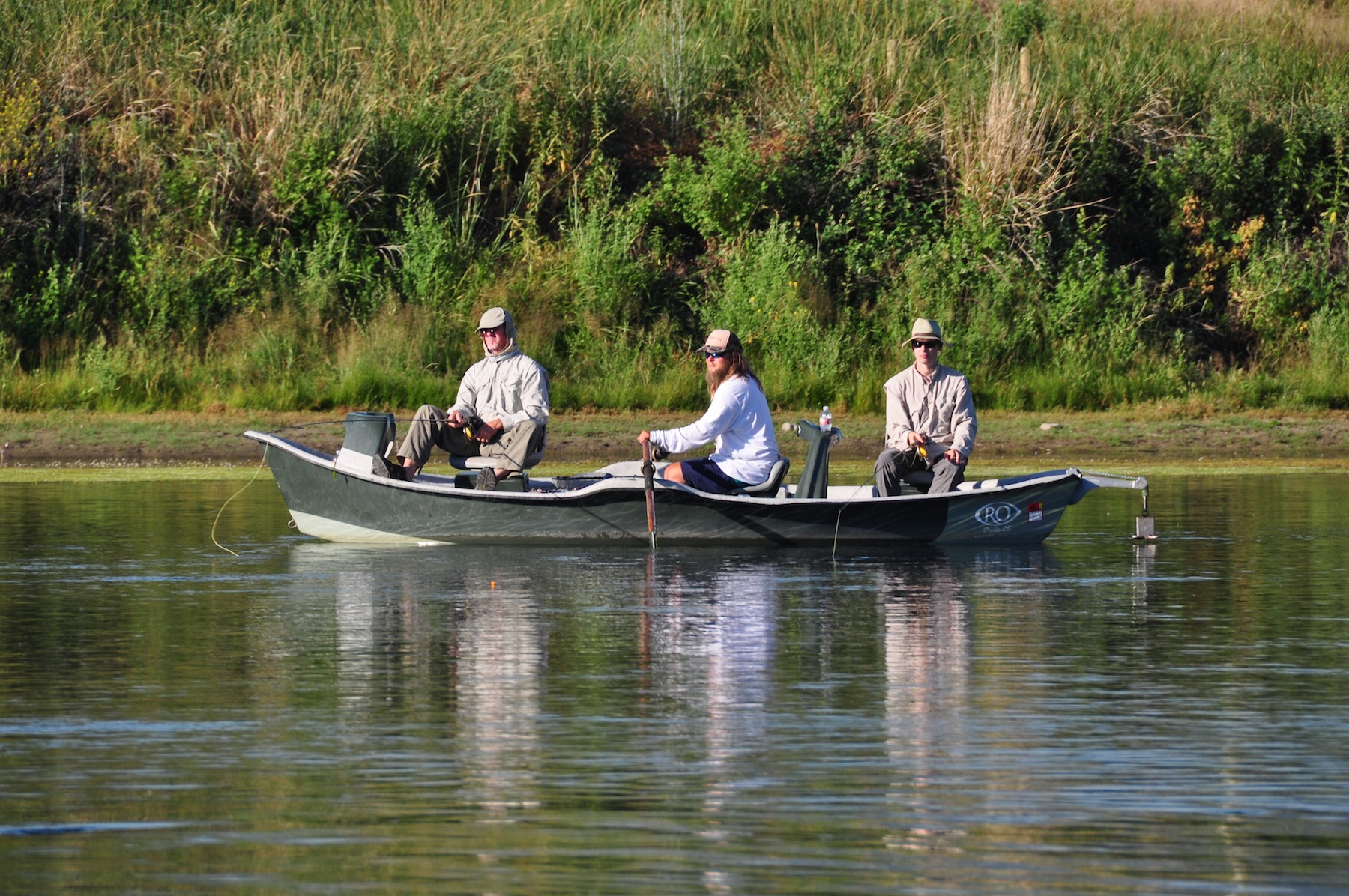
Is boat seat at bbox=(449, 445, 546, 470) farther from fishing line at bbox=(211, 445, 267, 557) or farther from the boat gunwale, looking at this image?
fishing line at bbox=(211, 445, 267, 557)

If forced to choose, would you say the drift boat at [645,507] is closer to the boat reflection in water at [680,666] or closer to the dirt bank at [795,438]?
the boat reflection in water at [680,666]

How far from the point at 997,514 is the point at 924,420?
2.93 ft

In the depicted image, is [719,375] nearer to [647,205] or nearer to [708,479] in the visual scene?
[708,479]

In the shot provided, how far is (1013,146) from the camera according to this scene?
90.3ft

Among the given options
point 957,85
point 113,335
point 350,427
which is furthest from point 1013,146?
point 350,427

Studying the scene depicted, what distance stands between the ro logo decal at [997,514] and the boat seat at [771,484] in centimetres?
134

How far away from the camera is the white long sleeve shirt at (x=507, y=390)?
49.5ft

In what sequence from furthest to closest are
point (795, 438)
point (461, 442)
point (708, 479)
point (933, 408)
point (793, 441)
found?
point (793, 441)
point (795, 438)
point (461, 442)
point (933, 408)
point (708, 479)

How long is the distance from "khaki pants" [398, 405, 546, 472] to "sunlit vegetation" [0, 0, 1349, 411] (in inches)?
348

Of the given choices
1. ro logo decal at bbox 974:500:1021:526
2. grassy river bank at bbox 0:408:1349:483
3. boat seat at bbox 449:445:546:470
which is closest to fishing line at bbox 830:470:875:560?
ro logo decal at bbox 974:500:1021:526

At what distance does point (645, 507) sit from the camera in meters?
14.3

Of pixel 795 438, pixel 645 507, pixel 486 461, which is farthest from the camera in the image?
pixel 795 438

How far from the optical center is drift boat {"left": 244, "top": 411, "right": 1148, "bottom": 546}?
1414cm

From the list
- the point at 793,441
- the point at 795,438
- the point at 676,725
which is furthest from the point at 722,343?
the point at 793,441
